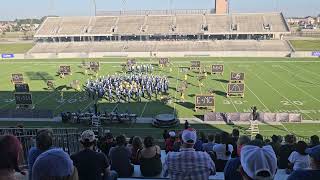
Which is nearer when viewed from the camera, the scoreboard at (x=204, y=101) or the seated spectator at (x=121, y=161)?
the seated spectator at (x=121, y=161)

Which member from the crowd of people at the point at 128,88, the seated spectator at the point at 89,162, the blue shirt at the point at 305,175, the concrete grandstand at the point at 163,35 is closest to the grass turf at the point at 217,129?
the crowd of people at the point at 128,88

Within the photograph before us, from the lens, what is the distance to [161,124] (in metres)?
21.5

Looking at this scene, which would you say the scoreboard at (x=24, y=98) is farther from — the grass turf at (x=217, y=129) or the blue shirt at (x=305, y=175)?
the blue shirt at (x=305, y=175)

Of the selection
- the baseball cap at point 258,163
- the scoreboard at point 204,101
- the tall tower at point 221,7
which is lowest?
the scoreboard at point 204,101

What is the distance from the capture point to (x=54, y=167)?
353cm

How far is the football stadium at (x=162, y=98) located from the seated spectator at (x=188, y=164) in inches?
0.5

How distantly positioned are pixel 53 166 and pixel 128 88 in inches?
999

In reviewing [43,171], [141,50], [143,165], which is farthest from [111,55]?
[43,171]

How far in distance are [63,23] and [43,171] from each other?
7586 centimetres

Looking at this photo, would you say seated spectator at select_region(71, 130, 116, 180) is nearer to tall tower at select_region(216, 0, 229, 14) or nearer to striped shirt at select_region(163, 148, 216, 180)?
striped shirt at select_region(163, 148, 216, 180)

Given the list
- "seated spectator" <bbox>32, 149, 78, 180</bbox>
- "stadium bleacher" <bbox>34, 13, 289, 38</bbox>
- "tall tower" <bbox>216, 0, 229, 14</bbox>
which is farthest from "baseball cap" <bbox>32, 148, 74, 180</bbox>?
"tall tower" <bbox>216, 0, 229, 14</bbox>

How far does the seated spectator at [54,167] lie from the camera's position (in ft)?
11.6

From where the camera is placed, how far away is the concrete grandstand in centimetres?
6025

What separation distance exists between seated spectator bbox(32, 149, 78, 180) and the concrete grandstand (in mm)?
54682
